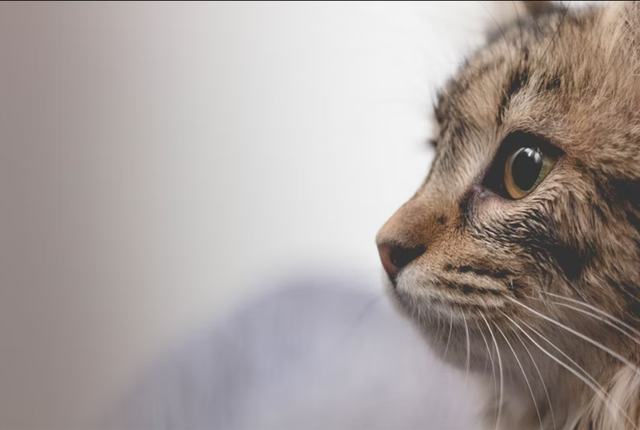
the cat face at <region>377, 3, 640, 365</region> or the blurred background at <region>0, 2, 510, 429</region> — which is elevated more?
the blurred background at <region>0, 2, 510, 429</region>

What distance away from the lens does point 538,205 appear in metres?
0.57

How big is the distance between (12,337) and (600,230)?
611 millimetres

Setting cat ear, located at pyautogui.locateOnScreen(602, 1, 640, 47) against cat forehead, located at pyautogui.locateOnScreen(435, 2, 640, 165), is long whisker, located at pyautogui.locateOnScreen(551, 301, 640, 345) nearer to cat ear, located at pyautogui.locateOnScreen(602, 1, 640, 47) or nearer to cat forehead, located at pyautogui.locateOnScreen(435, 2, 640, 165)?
cat forehead, located at pyautogui.locateOnScreen(435, 2, 640, 165)

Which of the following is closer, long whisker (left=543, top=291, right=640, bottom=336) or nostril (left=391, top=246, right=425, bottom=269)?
long whisker (left=543, top=291, right=640, bottom=336)

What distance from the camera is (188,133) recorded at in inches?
31.9

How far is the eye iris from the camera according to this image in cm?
60

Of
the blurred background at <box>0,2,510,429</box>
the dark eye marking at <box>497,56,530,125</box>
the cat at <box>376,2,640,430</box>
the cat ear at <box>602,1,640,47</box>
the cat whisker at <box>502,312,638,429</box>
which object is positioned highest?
the blurred background at <box>0,2,510,429</box>

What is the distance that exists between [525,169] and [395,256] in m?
0.17

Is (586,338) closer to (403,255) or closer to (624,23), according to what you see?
(403,255)

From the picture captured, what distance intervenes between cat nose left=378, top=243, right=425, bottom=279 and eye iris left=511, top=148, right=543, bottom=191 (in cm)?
13

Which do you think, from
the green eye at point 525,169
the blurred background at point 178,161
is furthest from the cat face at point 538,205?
the blurred background at point 178,161

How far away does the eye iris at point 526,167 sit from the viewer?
23.5 inches

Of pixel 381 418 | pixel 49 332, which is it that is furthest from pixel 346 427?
pixel 49 332

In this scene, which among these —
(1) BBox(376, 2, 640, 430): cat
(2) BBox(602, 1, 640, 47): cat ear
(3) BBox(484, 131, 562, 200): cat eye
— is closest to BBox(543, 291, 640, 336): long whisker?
(1) BBox(376, 2, 640, 430): cat
